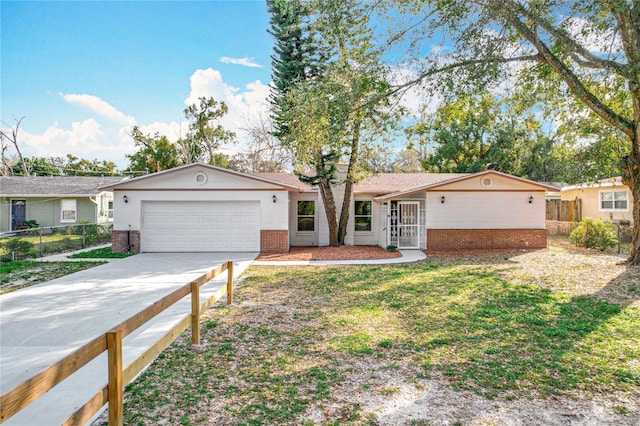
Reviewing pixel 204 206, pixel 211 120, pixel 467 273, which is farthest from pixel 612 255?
pixel 211 120

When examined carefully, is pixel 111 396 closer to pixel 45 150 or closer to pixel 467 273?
pixel 467 273

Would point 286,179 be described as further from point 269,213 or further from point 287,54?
point 287,54

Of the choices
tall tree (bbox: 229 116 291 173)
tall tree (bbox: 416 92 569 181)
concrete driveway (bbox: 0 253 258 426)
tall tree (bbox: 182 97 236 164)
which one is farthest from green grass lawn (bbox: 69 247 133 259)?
tall tree (bbox: 416 92 569 181)

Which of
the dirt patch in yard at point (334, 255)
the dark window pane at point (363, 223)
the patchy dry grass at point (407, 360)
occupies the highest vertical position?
the dark window pane at point (363, 223)

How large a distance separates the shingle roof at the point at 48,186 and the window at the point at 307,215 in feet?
38.1

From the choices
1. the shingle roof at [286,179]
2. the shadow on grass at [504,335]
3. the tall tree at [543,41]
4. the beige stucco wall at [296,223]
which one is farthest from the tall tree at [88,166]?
the shadow on grass at [504,335]

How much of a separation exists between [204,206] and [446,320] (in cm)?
1144

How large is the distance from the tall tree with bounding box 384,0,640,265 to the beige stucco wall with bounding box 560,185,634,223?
10041 mm

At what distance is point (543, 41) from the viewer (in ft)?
30.7

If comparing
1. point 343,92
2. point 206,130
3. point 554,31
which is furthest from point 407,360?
point 206,130

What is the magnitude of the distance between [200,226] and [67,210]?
488 inches

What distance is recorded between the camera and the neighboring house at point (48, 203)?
20.9 m

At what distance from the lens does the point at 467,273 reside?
10148 mm

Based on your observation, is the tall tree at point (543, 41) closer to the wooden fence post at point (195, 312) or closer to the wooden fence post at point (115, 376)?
the wooden fence post at point (195, 312)
